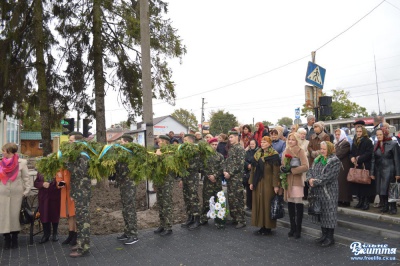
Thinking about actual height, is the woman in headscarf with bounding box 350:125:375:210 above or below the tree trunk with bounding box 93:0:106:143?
below

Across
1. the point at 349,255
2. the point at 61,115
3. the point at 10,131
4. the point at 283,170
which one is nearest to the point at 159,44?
the point at 61,115

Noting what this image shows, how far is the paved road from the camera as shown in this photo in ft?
17.1

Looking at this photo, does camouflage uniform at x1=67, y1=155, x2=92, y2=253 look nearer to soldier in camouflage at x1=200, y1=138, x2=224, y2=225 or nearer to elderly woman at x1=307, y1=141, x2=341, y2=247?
soldier in camouflage at x1=200, y1=138, x2=224, y2=225

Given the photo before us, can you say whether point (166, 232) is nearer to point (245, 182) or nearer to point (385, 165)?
point (245, 182)

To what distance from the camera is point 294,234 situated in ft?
20.8

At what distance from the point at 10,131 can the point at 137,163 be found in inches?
965

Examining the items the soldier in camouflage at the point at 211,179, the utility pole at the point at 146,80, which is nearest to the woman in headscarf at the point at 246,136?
the soldier in camouflage at the point at 211,179

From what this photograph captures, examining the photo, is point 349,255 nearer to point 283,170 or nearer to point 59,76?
point 283,170

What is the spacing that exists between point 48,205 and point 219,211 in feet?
11.3

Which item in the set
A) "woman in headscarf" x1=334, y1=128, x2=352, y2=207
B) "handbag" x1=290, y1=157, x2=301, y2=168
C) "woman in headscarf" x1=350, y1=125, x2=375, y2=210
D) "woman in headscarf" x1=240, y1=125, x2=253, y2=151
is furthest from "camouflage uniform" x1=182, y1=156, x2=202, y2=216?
"woman in headscarf" x1=350, y1=125, x2=375, y2=210

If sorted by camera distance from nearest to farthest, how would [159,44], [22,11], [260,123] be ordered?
[260,123]
[22,11]
[159,44]

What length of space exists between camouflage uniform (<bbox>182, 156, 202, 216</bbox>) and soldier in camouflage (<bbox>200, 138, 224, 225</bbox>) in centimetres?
26

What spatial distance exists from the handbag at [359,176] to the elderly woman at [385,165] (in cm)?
21

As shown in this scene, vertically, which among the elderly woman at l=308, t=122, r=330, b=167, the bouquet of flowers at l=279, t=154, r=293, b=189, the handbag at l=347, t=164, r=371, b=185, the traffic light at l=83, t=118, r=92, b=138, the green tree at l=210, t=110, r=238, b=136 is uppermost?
the green tree at l=210, t=110, r=238, b=136
